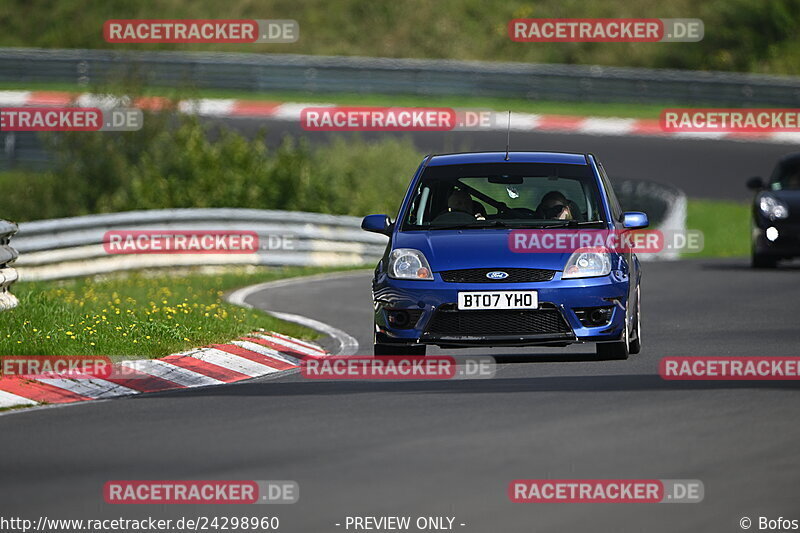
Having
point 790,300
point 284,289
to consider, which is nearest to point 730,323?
point 790,300

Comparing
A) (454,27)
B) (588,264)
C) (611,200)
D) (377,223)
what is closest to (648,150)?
(454,27)

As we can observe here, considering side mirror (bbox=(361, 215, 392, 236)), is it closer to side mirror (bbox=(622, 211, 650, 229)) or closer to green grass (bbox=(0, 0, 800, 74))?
side mirror (bbox=(622, 211, 650, 229))

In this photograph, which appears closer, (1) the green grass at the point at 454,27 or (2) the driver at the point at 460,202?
(2) the driver at the point at 460,202

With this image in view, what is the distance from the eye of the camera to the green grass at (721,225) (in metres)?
29.6

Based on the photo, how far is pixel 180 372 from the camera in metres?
12.2

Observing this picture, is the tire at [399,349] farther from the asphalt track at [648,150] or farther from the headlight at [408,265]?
the asphalt track at [648,150]

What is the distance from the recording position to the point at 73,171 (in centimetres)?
2916

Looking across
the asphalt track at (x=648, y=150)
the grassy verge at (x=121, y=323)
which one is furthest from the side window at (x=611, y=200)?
the asphalt track at (x=648, y=150)

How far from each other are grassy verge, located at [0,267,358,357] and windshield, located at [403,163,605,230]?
6.80ft

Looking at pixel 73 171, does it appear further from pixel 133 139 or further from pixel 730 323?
pixel 730 323

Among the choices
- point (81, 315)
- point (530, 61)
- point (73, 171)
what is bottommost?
point (81, 315)

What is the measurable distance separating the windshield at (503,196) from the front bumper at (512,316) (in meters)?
0.92

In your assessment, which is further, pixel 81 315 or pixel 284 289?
pixel 284 289

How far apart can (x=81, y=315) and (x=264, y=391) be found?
3.63 m
